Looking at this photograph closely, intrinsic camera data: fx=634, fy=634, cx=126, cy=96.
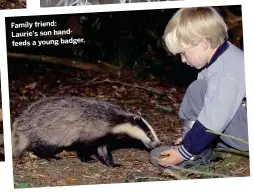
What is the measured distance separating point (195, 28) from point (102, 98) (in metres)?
0.65

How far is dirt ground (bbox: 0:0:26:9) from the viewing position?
355cm

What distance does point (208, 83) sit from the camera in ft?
11.3

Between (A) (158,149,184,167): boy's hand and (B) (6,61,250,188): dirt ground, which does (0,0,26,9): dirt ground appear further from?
(A) (158,149,184,167): boy's hand

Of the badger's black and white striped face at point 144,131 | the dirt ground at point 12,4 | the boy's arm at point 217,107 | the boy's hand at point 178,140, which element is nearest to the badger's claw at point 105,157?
the badger's black and white striped face at point 144,131

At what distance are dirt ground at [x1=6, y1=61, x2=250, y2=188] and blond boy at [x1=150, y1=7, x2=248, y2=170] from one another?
3.2 inches

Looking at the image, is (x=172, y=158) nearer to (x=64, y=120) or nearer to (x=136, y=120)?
(x=136, y=120)

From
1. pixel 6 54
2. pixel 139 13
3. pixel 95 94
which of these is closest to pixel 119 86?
pixel 95 94

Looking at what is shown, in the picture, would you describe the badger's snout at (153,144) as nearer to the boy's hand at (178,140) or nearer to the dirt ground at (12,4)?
the boy's hand at (178,140)

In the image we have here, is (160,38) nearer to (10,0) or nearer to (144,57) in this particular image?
(144,57)

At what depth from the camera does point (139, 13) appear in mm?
3525

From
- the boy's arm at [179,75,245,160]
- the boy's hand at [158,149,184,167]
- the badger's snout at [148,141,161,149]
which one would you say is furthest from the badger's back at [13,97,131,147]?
the boy's arm at [179,75,245,160]

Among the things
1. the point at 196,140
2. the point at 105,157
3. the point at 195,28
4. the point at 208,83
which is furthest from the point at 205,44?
the point at 105,157

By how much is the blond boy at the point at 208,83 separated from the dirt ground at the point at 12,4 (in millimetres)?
822

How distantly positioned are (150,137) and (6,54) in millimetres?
931
